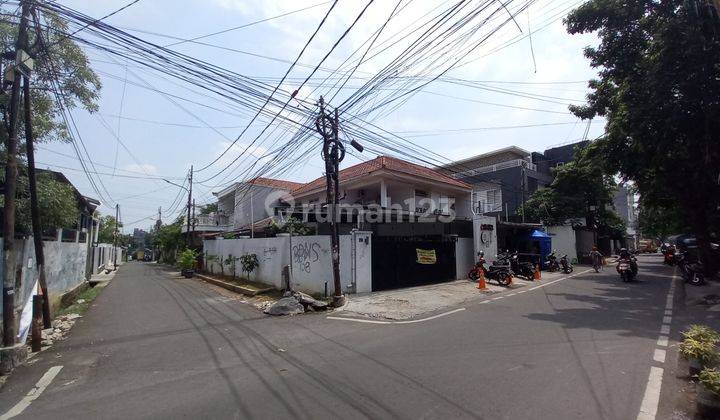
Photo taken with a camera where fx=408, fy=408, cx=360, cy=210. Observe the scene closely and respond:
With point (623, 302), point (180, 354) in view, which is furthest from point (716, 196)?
point (180, 354)

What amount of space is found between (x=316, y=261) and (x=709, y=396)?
11.8 metres

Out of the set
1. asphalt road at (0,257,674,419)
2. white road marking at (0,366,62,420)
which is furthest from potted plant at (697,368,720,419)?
white road marking at (0,366,62,420)

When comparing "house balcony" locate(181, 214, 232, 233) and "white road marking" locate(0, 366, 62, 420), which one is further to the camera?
"house balcony" locate(181, 214, 232, 233)

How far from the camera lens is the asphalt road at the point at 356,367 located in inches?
177

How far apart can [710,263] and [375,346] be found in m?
16.6

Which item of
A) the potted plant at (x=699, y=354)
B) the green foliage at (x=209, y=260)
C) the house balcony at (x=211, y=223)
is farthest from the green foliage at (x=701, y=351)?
the house balcony at (x=211, y=223)

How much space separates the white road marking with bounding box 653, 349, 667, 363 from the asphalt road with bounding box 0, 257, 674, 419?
9 cm

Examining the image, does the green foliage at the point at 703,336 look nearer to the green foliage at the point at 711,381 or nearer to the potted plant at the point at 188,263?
the green foliage at the point at 711,381

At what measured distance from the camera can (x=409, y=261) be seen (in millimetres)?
16000

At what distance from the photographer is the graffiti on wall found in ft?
48.4

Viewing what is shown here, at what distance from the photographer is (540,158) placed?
40.3m

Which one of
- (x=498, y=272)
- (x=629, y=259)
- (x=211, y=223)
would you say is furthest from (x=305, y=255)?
(x=211, y=223)

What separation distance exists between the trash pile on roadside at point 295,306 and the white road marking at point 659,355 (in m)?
8.03

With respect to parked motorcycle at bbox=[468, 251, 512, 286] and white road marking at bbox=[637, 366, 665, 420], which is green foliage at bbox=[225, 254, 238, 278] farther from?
white road marking at bbox=[637, 366, 665, 420]
